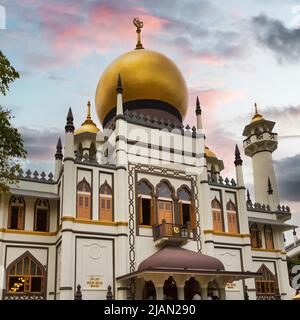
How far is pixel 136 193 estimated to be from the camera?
65.3 feet

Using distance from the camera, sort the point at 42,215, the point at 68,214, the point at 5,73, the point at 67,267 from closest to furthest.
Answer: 1. the point at 5,73
2. the point at 67,267
3. the point at 68,214
4. the point at 42,215

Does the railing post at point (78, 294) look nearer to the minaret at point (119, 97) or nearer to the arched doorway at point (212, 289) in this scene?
the arched doorway at point (212, 289)

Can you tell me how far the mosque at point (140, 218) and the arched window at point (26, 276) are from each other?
0.14 feet

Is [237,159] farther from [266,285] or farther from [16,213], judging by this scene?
[16,213]

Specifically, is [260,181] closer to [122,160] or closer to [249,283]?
[249,283]

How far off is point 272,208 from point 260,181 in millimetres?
5040

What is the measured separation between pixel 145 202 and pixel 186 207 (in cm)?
232

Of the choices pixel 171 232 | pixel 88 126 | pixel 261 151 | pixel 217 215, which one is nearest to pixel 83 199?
pixel 171 232

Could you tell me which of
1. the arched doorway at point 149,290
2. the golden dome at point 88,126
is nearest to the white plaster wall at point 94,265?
the arched doorway at point 149,290

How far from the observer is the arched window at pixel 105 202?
62.5 feet

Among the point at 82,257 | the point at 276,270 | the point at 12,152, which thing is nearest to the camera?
the point at 12,152

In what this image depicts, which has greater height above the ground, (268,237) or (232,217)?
(232,217)

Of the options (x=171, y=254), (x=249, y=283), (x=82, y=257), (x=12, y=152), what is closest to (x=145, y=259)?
(x=171, y=254)

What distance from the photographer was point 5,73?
10875 mm
